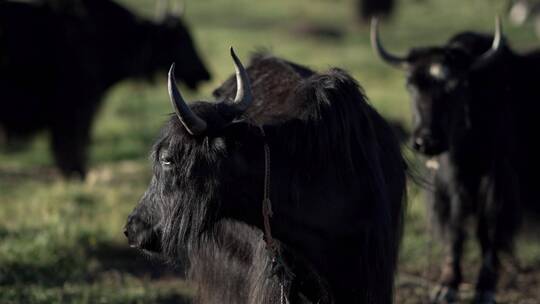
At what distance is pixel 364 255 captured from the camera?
440 cm

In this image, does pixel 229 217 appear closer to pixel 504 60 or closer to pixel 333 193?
pixel 333 193

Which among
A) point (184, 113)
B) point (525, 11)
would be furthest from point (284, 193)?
point (525, 11)

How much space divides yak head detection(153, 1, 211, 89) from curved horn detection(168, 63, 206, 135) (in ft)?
27.6

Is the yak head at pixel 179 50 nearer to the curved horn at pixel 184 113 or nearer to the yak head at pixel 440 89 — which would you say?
the yak head at pixel 440 89

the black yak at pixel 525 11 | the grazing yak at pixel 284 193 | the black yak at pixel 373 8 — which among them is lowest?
the grazing yak at pixel 284 193

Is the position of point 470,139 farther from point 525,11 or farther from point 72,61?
point 525,11

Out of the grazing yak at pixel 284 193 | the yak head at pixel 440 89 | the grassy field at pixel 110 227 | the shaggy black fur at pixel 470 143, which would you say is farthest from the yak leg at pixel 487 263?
the grazing yak at pixel 284 193

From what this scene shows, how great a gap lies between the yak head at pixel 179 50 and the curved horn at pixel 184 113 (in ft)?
27.6

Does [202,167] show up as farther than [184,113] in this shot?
Yes

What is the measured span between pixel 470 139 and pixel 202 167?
3.25 m

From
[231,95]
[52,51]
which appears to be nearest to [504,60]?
[231,95]

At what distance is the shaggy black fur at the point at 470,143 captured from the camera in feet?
21.6

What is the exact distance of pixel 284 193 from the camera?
421 cm

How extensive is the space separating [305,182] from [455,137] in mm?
2709
